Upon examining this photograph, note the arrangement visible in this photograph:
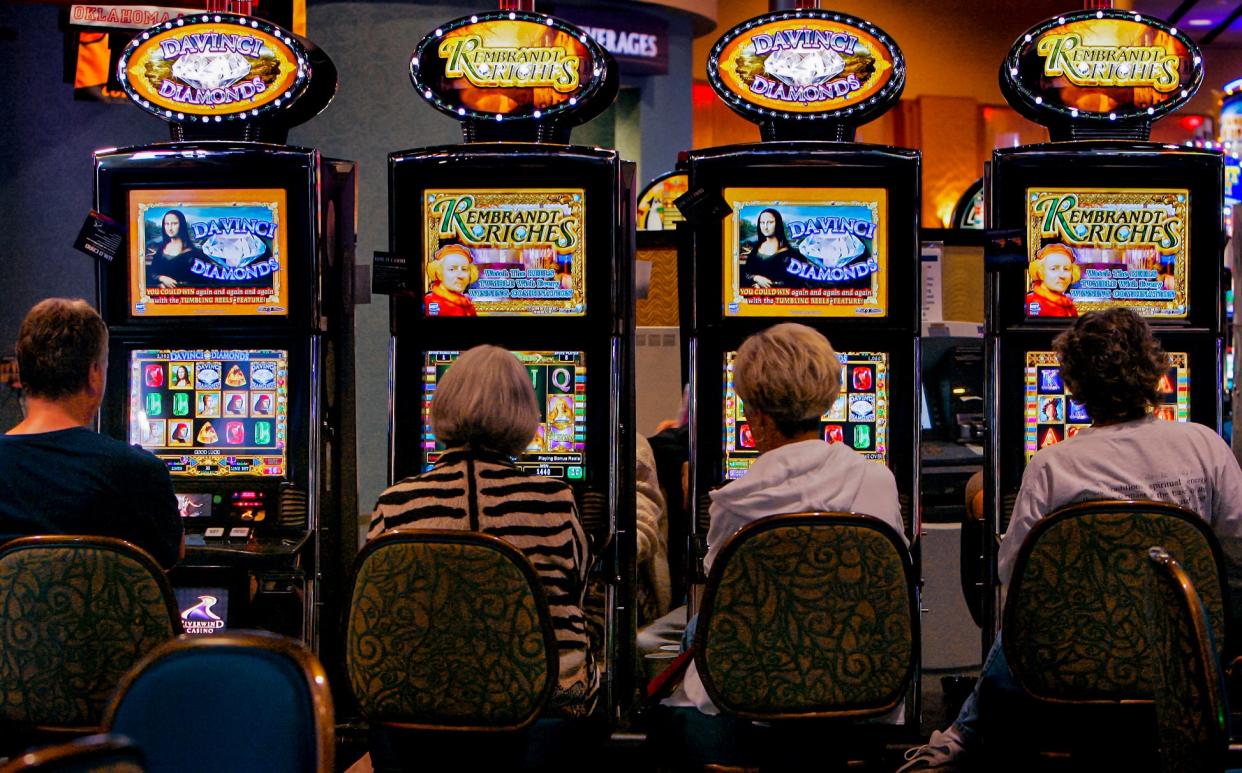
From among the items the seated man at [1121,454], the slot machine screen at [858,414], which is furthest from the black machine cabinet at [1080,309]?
the seated man at [1121,454]

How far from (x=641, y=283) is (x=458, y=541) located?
92.6 inches

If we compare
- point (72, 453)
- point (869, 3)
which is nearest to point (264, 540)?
point (72, 453)

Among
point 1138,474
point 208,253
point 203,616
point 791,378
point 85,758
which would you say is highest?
point 208,253

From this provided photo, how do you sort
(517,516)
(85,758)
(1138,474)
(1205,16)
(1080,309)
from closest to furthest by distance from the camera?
1. (85,758)
2. (517,516)
3. (1138,474)
4. (1080,309)
5. (1205,16)

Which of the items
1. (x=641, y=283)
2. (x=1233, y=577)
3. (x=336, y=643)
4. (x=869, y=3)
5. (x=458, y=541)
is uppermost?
(x=869, y=3)

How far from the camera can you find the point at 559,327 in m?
3.87

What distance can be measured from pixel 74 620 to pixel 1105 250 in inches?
121

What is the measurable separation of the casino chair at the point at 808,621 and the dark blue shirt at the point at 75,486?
1374 millimetres

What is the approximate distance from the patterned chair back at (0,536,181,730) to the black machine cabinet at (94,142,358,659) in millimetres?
1134

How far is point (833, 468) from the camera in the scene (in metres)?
2.75

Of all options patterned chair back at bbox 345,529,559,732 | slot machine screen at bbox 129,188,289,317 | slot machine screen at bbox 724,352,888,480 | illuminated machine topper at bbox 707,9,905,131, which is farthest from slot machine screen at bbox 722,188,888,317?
patterned chair back at bbox 345,529,559,732

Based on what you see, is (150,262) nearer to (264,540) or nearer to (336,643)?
(264,540)

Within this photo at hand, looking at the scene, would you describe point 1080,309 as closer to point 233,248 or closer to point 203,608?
point 233,248

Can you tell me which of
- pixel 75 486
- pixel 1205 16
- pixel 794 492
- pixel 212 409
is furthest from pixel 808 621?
pixel 1205 16
